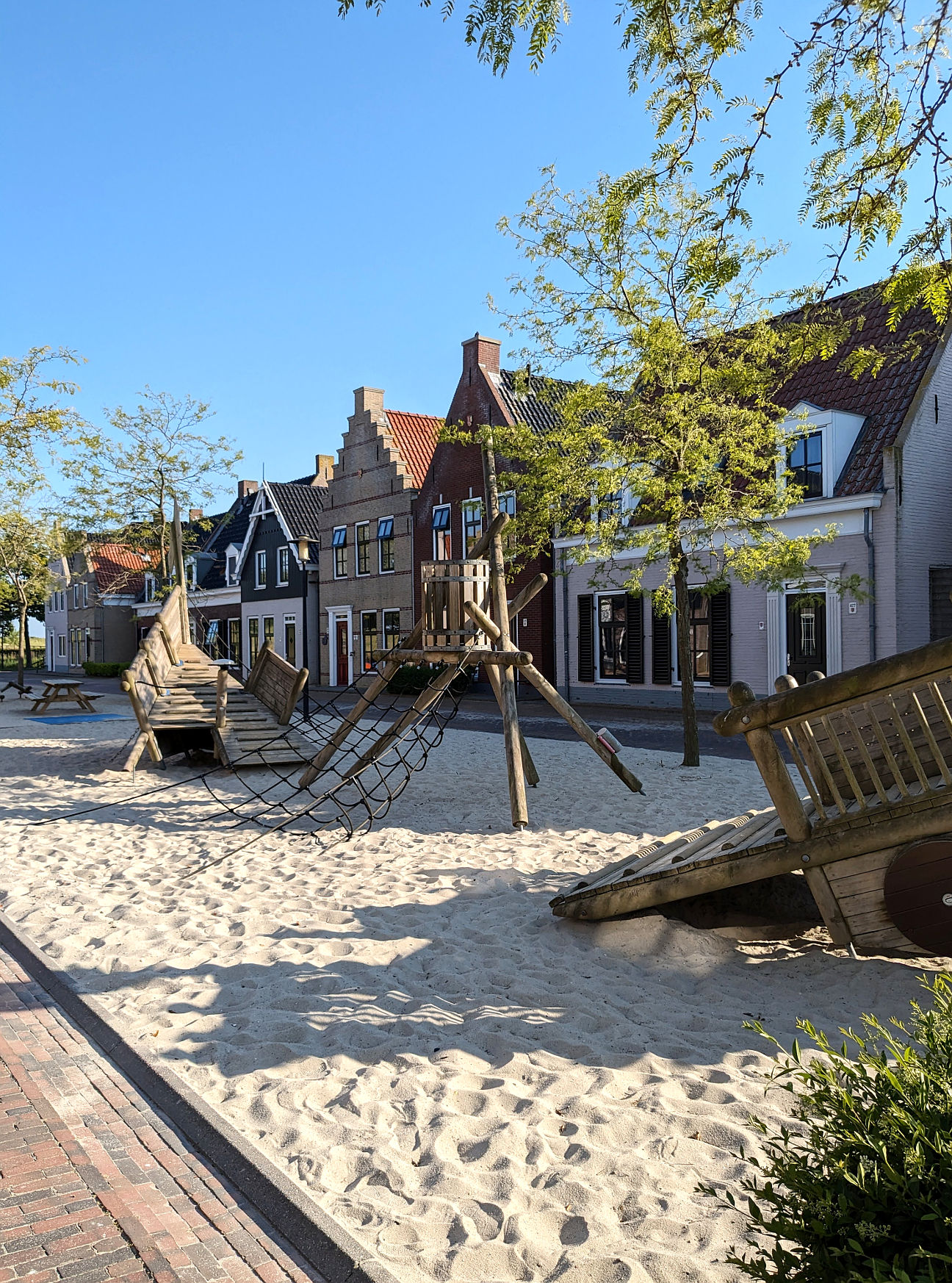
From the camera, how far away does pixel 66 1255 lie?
2.79 m

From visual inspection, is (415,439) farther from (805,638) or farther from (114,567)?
(114,567)

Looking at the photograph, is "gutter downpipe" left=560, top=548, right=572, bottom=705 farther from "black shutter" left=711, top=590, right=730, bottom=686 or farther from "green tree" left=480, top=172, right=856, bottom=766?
"green tree" left=480, top=172, right=856, bottom=766

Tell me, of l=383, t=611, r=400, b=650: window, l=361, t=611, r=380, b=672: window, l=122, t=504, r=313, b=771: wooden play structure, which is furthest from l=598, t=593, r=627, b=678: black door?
l=122, t=504, r=313, b=771: wooden play structure

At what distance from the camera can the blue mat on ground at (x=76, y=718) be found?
20.7 m

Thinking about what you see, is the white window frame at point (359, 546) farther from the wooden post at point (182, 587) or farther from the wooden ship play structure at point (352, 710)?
the wooden ship play structure at point (352, 710)

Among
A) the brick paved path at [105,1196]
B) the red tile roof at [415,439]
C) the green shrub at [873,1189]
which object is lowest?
the brick paved path at [105,1196]

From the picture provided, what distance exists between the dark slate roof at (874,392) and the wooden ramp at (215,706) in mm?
12030

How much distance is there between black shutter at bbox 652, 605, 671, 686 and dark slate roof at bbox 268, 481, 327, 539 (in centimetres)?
1757

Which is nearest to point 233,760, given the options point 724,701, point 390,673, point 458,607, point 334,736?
point 334,736

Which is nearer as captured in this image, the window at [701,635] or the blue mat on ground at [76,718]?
the blue mat on ground at [76,718]

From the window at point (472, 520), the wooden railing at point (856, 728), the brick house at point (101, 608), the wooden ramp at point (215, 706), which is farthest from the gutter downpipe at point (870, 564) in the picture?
the brick house at point (101, 608)

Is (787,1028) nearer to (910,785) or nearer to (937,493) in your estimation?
(910,785)

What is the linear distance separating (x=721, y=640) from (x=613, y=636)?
3.63 m

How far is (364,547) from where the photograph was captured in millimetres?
33531
